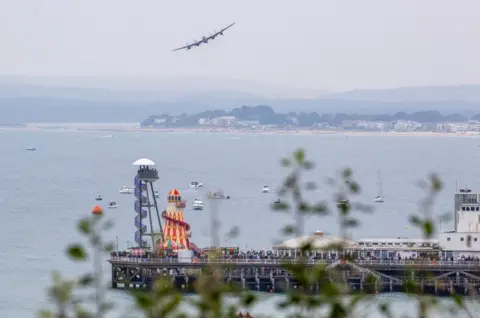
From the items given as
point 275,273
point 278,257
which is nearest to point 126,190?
point 275,273

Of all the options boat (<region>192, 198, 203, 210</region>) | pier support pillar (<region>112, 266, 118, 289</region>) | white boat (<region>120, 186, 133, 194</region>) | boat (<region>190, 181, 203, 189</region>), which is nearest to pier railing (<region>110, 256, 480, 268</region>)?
pier support pillar (<region>112, 266, 118, 289</region>)

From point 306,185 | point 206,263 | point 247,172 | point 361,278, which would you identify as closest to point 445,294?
point 361,278

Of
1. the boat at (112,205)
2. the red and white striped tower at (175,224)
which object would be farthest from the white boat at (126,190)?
the red and white striped tower at (175,224)


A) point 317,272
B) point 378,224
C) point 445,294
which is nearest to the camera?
point 317,272

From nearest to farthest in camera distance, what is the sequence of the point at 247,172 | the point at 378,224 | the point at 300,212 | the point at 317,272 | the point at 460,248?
1. the point at 317,272
2. the point at 300,212
3. the point at 460,248
4. the point at 378,224
5. the point at 247,172

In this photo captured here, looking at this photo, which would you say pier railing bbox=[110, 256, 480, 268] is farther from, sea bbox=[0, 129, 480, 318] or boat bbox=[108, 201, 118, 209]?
boat bbox=[108, 201, 118, 209]

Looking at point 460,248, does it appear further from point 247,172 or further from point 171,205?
point 247,172

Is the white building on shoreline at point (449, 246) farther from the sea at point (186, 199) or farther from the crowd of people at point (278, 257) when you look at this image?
the sea at point (186, 199)
